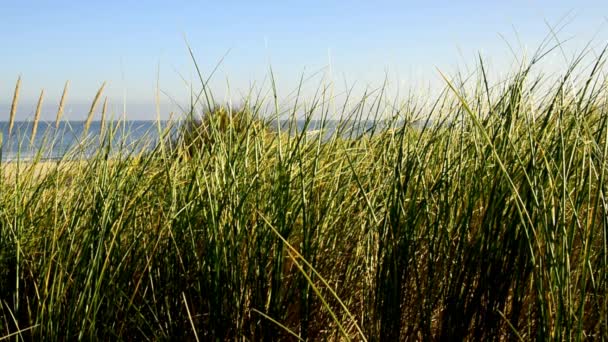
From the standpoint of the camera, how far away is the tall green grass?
1688mm

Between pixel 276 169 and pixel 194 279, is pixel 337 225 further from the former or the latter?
pixel 194 279

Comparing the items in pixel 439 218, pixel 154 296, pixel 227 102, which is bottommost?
pixel 154 296

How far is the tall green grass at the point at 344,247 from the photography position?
1.69m

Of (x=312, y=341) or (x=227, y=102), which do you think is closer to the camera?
(x=312, y=341)

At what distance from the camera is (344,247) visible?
2.16m

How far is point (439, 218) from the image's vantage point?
5.95ft

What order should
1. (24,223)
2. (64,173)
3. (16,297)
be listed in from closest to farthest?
(16,297)
(24,223)
(64,173)

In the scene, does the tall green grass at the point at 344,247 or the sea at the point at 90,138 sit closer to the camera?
the tall green grass at the point at 344,247

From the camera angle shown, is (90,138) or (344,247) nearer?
(344,247)

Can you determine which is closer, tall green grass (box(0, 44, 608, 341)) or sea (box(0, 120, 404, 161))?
tall green grass (box(0, 44, 608, 341))

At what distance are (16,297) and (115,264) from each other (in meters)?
0.34

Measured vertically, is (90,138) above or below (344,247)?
above

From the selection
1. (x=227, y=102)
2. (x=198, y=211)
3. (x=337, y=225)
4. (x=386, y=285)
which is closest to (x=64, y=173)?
(x=227, y=102)

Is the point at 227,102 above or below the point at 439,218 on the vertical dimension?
above
